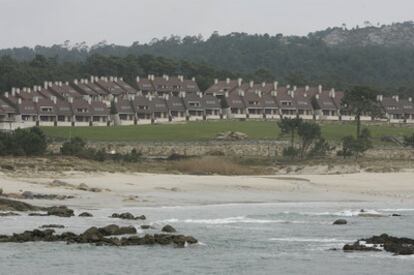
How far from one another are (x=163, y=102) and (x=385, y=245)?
99.4 m

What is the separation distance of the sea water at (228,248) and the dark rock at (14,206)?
7.85ft

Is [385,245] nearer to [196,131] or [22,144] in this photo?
[22,144]

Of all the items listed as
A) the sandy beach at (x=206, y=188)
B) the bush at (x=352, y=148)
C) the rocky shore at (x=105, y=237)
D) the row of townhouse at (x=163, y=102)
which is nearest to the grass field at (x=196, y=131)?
the row of townhouse at (x=163, y=102)

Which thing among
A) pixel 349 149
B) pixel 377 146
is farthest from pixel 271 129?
pixel 349 149

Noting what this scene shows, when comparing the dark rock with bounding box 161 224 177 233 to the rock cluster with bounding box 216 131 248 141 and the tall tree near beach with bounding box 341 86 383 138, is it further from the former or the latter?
the tall tree near beach with bounding box 341 86 383 138

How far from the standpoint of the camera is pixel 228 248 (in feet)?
133

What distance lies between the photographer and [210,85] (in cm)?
15688

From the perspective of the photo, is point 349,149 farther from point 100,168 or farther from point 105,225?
point 105,225

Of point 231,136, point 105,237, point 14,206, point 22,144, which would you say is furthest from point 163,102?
point 105,237

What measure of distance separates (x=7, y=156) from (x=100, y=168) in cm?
Answer: 759

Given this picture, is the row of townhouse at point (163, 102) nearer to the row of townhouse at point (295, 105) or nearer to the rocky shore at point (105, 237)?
the row of townhouse at point (295, 105)

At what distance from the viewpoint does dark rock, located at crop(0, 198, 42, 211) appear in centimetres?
4973

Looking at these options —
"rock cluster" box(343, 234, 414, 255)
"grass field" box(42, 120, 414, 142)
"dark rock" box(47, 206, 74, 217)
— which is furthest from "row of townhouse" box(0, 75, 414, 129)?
"rock cluster" box(343, 234, 414, 255)

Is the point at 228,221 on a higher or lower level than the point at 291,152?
lower
